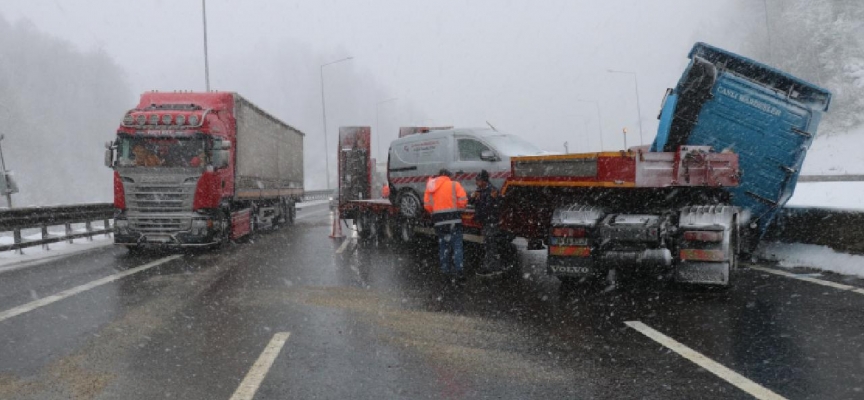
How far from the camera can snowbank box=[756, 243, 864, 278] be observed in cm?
908

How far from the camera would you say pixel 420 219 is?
45.2ft

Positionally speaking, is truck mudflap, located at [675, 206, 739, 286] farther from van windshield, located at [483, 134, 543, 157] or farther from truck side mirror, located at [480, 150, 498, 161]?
van windshield, located at [483, 134, 543, 157]

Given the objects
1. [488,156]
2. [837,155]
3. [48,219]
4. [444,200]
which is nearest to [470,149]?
[488,156]

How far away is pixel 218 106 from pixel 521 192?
8.04 meters

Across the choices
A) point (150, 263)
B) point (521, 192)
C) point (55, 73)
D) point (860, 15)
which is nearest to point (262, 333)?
point (521, 192)

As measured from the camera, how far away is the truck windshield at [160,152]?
13203 mm

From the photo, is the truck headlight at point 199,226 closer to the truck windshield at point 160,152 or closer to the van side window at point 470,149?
the truck windshield at point 160,152

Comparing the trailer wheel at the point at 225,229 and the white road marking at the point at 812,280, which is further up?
the trailer wheel at the point at 225,229

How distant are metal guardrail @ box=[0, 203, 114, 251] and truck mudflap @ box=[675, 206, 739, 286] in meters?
12.1

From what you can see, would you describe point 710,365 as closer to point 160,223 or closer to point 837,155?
point 160,223

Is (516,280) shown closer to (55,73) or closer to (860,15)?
(860,15)

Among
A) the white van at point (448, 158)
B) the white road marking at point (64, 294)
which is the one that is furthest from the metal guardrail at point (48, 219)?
the white van at point (448, 158)

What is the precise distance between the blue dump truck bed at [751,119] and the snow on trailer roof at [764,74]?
12 millimetres

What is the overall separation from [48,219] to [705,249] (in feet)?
43.5
